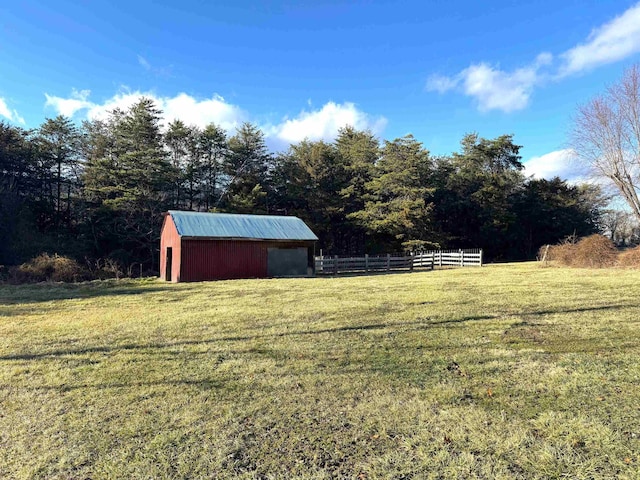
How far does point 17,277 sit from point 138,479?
62.2 ft

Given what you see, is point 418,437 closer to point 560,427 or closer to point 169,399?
point 560,427

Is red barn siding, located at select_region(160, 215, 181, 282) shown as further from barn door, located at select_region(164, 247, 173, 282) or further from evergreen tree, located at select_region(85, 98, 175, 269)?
evergreen tree, located at select_region(85, 98, 175, 269)

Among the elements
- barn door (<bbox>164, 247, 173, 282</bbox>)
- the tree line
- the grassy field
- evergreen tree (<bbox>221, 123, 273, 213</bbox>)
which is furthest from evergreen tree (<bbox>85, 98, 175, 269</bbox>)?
the grassy field

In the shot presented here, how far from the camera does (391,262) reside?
2420 centimetres

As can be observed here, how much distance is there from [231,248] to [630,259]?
18.8 metres

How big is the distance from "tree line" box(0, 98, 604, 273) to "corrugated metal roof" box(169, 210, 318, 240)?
35.0ft

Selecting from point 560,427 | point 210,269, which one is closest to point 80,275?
point 210,269

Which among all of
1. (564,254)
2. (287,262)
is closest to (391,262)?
(287,262)

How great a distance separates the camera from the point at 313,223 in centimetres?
3441

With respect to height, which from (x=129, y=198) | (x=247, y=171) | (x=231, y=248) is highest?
(x=247, y=171)

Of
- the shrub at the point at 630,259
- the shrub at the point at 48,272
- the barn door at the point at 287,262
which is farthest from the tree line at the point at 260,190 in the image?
the shrub at the point at 630,259

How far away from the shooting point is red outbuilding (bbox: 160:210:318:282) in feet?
57.2

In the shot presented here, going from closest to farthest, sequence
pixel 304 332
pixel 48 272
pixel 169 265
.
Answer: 1. pixel 304 332
2. pixel 48 272
3. pixel 169 265

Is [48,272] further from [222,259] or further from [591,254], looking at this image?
[591,254]
